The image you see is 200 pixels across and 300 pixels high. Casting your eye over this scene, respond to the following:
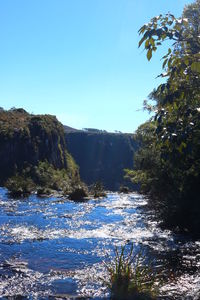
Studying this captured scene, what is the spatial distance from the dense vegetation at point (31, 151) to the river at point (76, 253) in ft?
127

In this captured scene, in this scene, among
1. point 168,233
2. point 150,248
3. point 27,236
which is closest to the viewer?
point 150,248

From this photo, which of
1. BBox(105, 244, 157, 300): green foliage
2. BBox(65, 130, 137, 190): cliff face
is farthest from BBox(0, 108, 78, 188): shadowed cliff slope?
BBox(65, 130, 137, 190): cliff face

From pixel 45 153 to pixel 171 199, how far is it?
215ft

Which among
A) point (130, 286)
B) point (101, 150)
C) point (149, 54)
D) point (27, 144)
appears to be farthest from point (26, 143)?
point (101, 150)

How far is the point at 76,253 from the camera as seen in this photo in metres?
12.0

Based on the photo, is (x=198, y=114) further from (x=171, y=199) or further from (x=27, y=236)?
(x=171, y=199)

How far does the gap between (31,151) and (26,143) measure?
219cm

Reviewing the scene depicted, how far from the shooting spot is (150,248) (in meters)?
12.9

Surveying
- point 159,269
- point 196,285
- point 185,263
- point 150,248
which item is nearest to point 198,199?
point 150,248

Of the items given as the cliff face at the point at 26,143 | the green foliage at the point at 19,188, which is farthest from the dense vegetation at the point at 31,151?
the green foliage at the point at 19,188

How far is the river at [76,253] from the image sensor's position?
8.01m

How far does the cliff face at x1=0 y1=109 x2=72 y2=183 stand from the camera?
232 ft

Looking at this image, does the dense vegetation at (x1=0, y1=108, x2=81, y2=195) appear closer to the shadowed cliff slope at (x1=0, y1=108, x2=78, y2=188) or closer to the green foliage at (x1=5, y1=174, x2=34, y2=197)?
the shadowed cliff slope at (x1=0, y1=108, x2=78, y2=188)

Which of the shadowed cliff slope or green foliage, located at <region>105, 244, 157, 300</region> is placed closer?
green foliage, located at <region>105, 244, 157, 300</region>
